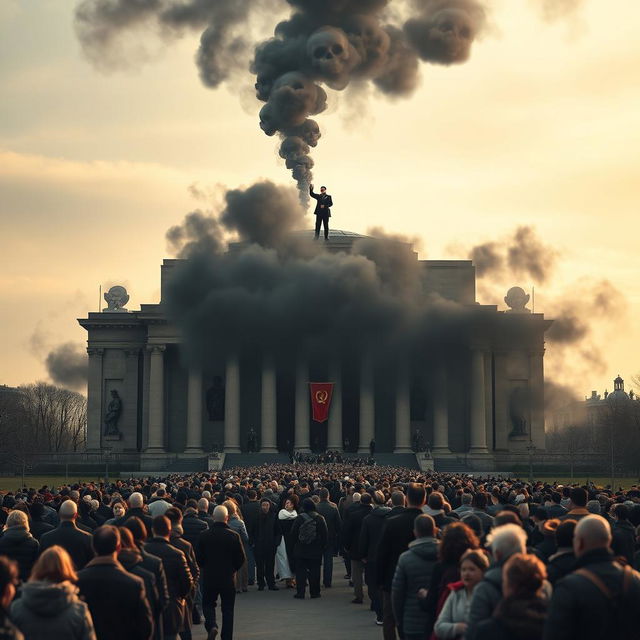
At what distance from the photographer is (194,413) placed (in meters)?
99.6

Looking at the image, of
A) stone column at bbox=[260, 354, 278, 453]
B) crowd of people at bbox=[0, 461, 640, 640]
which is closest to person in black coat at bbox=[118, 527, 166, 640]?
crowd of people at bbox=[0, 461, 640, 640]

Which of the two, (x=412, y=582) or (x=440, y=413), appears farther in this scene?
(x=440, y=413)

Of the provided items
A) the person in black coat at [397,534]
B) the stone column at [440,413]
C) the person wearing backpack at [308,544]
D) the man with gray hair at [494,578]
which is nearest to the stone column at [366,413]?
the stone column at [440,413]

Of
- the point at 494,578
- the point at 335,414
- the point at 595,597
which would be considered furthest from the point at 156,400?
the point at 595,597

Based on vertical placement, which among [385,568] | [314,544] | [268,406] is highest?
[268,406]

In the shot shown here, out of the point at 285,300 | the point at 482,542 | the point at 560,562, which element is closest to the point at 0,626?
the point at 560,562

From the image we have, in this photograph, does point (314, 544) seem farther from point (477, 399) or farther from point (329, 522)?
point (477, 399)

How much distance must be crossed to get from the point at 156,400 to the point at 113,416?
16.5 ft

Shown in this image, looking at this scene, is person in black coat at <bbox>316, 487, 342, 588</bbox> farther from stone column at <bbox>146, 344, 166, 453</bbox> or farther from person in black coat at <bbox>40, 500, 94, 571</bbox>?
stone column at <bbox>146, 344, 166, 453</bbox>

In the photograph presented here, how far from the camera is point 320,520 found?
2694 centimetres

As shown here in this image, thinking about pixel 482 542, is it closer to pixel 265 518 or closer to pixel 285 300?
pixel 265 518

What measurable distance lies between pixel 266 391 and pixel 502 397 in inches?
769

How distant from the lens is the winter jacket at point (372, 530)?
2183 centimetres

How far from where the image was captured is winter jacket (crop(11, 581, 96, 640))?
34.7ft
